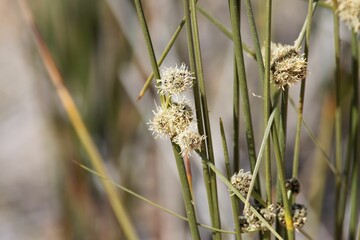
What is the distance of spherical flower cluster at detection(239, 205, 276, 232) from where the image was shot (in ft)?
1.55

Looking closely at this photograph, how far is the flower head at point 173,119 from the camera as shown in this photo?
44cm

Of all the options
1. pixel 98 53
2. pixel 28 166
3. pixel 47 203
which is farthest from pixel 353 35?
pixel 28 166

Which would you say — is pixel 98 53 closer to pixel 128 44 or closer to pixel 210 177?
pixel 128 44

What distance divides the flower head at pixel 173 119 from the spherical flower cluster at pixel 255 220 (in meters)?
0.08

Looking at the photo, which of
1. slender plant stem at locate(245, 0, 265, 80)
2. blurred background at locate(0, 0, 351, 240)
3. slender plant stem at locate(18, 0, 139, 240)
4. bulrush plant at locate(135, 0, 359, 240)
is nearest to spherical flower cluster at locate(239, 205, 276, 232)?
bulrush plant at locate(135, 0, 359, 240)

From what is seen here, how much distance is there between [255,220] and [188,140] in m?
0.09

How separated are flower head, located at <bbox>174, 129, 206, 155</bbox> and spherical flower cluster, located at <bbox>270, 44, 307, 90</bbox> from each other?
7 cm

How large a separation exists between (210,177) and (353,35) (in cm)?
22

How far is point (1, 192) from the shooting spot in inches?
82.4

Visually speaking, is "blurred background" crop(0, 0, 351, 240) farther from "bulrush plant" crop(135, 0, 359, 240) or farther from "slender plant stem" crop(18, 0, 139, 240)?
"bulrush plant" crop(135, 0, 359, 240)

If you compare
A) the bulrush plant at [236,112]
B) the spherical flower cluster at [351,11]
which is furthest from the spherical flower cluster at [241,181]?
the spherical flower cluster at [351,11]

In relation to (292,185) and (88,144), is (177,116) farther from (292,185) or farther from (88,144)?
(88,144)

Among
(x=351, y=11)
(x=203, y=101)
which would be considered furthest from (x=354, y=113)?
(x=203, y=101)

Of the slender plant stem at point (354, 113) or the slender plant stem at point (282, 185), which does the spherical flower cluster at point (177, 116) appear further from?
the slender plant stem at point (354, 113)
